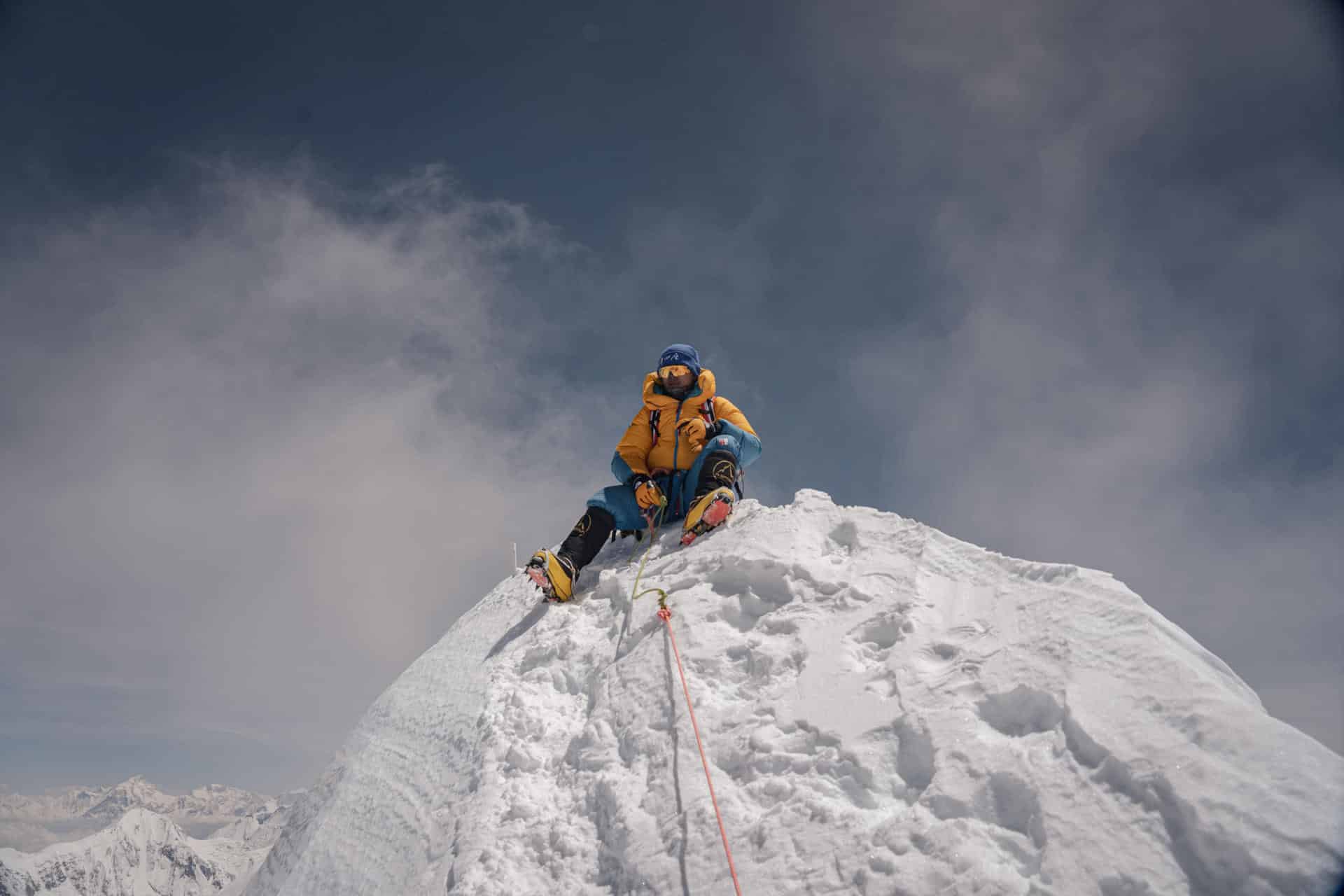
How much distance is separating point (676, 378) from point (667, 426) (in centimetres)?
49

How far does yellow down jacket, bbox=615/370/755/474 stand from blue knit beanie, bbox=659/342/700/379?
0.30ft

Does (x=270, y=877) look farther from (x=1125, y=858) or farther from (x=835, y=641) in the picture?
(x=1125, y=858)

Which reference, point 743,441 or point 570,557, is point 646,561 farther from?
point 743,441

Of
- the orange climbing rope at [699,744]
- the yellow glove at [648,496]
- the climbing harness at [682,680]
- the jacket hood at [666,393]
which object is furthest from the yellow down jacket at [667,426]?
the orange climbing rope at [699,744]

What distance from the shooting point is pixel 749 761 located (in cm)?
341

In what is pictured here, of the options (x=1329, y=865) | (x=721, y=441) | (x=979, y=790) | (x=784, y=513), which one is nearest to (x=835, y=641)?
(x=979, y=790)

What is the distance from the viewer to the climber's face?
6.68 meters

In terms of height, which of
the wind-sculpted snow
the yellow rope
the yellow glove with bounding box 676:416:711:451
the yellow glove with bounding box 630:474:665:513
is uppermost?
the yellow glove with bounding box 676:416:711:451

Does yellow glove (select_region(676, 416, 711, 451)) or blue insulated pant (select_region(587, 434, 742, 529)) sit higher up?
yellow glove (select_region(676, 416, 711, 451))

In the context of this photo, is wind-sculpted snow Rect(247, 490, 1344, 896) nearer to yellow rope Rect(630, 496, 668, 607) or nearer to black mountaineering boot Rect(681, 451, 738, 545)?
yellow rope Rect(630, 496, 668, 607)

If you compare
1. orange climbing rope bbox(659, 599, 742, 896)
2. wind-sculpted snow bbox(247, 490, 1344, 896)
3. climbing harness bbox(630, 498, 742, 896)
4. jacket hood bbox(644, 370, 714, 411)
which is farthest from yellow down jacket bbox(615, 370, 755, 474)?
orange climbing rope bbox(659, 599, 742, 896)

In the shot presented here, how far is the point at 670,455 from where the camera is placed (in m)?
6.61

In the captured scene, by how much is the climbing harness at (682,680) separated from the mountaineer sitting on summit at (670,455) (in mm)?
237

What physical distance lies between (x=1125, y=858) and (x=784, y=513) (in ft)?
10.7
